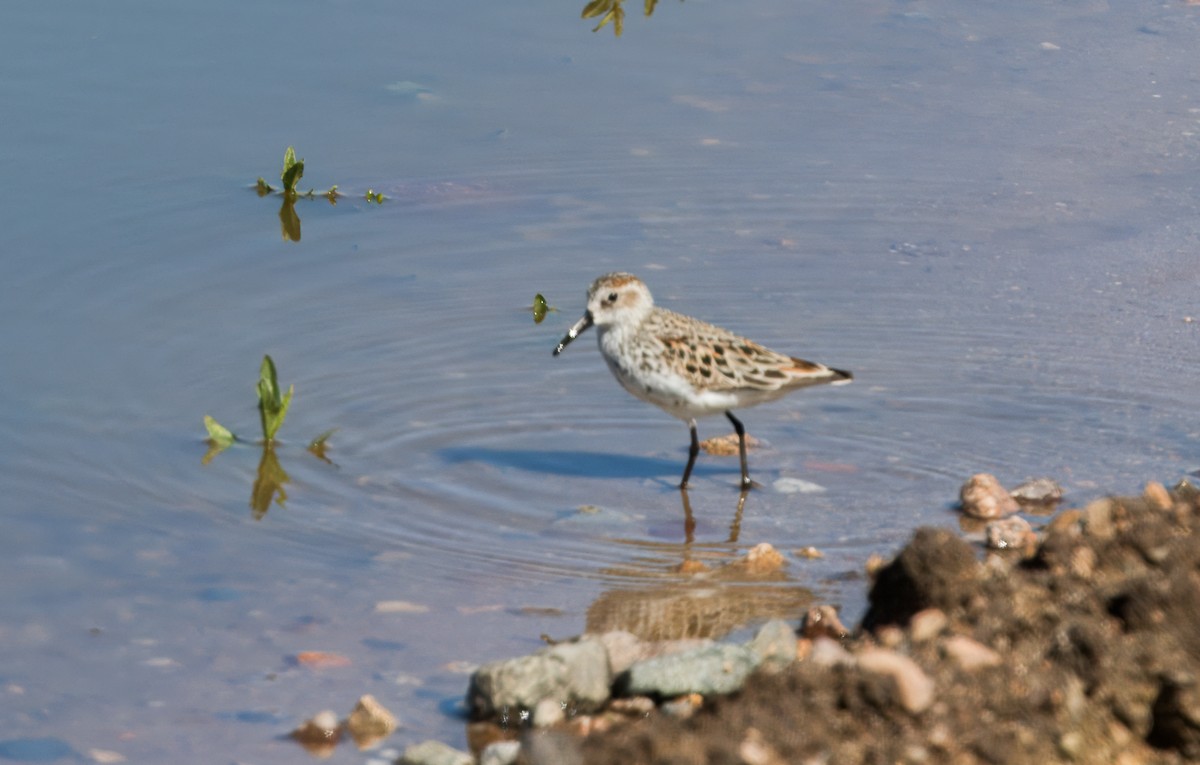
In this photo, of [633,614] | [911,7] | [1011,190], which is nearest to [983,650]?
[633,614]

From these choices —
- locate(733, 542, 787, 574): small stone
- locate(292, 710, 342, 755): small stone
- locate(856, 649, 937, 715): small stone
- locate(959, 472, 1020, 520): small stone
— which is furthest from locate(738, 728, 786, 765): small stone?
locate(959, 472, 1020, 520): small stone

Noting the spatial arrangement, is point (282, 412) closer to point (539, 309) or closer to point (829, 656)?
point (539, 309)

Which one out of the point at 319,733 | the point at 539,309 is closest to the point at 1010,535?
the point at 319,733

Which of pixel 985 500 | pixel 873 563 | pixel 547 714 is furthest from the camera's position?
pixel 985 500

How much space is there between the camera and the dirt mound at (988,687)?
Answer: 4.65 m

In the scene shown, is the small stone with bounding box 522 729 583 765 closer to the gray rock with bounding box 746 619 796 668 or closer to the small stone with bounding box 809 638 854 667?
the small stone with bounding box 809 638 854 667

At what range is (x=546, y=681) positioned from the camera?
5.56 metres

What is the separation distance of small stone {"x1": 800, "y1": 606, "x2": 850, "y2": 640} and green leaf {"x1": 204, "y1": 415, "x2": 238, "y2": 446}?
3068 mm

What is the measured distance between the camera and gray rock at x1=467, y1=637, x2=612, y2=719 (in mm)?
5566

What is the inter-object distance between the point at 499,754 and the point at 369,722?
604 millimetres

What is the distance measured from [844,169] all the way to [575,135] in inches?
73.1

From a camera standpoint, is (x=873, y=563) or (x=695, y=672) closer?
(x=695, y=672)

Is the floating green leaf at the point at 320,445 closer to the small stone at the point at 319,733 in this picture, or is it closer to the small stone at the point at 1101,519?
the small stone at the point at 319,733

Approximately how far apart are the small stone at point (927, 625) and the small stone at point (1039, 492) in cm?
237
